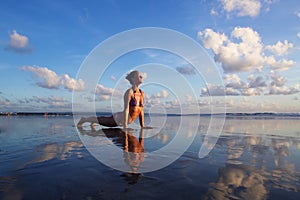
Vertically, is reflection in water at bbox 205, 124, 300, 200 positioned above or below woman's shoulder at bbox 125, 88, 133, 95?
below

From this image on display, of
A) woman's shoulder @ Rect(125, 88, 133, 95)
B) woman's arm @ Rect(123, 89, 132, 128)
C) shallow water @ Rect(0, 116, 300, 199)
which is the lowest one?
shallow water @ Rect(0, 116, 300, 199)

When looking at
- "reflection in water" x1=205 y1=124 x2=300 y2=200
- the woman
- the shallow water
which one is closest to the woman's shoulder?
the woman

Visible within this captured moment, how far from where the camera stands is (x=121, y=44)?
25.2 feet

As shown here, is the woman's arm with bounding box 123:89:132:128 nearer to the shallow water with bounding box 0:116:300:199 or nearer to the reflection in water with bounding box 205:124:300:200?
the shallow water with bounding box 0:116:300:199

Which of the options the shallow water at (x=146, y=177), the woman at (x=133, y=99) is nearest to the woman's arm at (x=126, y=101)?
the woman at (x=133, y=99)

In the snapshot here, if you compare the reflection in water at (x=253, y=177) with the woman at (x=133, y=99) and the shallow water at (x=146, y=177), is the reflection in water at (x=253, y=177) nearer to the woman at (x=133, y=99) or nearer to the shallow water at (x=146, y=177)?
the shallow water at (x=146, y=177)

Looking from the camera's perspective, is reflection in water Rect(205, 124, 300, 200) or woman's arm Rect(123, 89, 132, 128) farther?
woman's arm Rect(123, 89, 132, 128)

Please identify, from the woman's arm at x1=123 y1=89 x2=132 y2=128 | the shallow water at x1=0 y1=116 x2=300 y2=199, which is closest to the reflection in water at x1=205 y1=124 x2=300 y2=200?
the shallow water at x1=0 y1=116 x2=300 y2=199

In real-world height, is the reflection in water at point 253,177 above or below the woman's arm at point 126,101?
below

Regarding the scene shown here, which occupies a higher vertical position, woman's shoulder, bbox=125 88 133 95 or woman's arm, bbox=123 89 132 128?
woman's shoulder, bbox=125 88 133 95

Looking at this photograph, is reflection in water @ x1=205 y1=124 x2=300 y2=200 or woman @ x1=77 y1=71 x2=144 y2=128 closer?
reflection in water @ x1=205 y1=124 x2=300 y2=200

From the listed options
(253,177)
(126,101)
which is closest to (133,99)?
(126,101)

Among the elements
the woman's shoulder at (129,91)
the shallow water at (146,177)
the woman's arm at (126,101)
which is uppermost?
the woman's shoulder at (129,91)

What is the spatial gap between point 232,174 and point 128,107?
580cm
